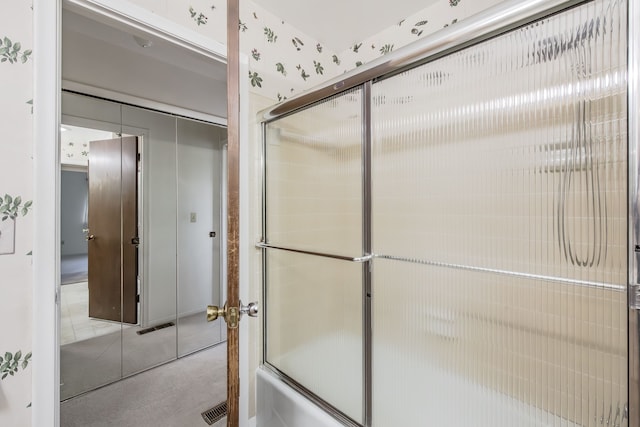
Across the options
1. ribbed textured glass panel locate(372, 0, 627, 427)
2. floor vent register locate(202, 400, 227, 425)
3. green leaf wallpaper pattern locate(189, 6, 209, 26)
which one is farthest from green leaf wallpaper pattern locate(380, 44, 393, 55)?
floor vent register locate(202, 400, 227, 425)

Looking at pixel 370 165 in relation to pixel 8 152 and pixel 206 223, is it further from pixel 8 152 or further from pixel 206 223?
pixel 206 223

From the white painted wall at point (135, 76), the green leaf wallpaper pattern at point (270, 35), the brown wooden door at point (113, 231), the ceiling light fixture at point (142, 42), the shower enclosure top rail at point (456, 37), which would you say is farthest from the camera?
the brown wooden door at point (113, 231)

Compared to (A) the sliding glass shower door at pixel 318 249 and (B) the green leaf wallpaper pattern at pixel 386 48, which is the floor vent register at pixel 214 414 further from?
(B) the green leaf wallpaper pattern at pixel 386 48

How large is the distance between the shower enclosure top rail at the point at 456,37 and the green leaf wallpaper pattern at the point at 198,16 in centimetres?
66

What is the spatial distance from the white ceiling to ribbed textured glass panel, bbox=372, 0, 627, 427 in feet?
2.69

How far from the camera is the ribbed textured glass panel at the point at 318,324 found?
4.02ft

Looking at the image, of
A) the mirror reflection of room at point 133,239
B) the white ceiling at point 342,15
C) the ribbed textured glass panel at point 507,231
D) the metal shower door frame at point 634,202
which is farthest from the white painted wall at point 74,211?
the metal shower door frame at point 634,202

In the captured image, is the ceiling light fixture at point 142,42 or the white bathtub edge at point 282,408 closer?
the white bathtub edge at point 282,408

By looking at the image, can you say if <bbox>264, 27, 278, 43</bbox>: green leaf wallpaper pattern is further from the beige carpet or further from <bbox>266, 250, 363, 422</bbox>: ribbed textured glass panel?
the beige carpet

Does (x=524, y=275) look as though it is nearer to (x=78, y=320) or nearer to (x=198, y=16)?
(x=198, y=16)

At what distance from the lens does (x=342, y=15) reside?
162cm

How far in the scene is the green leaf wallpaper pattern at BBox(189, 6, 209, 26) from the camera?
4.16ft

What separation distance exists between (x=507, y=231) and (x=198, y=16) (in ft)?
5.08

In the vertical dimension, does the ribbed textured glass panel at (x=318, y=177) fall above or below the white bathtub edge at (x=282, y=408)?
above
